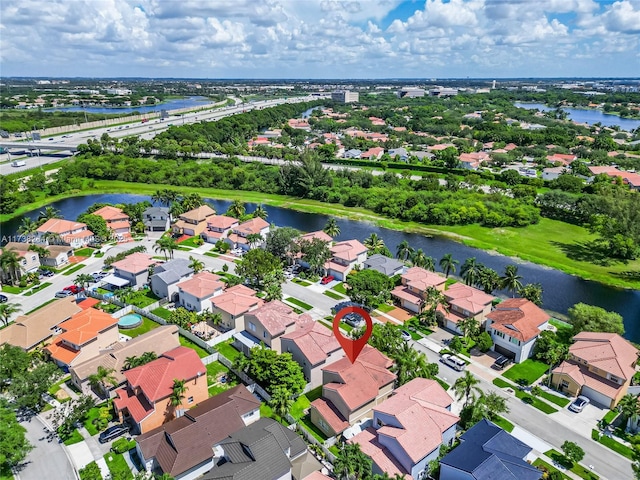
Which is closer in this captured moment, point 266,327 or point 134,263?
point 266,327

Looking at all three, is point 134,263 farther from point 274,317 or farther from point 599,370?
point 599,370

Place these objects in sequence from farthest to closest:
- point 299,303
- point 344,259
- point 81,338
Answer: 1. point 344,259
2. point 299,303
3. point 81,338

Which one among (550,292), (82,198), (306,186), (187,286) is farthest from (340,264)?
(82,198)

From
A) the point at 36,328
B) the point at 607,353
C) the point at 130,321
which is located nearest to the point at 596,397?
the point at 607,353

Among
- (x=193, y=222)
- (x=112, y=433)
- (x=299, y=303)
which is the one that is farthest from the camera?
(x=193, y=222)

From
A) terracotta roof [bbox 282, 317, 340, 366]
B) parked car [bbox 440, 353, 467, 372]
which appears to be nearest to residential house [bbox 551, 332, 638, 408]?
parked car [bbox 440, 353, 467, 372]

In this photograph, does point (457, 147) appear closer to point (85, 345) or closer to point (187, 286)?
point (187, 286)

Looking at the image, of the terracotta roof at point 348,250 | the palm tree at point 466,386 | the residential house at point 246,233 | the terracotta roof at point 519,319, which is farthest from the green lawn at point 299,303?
the palm tree at point 466,386

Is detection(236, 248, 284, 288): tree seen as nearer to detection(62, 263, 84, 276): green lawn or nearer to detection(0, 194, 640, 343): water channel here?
detection(0, 194, 640, 343): water channel
